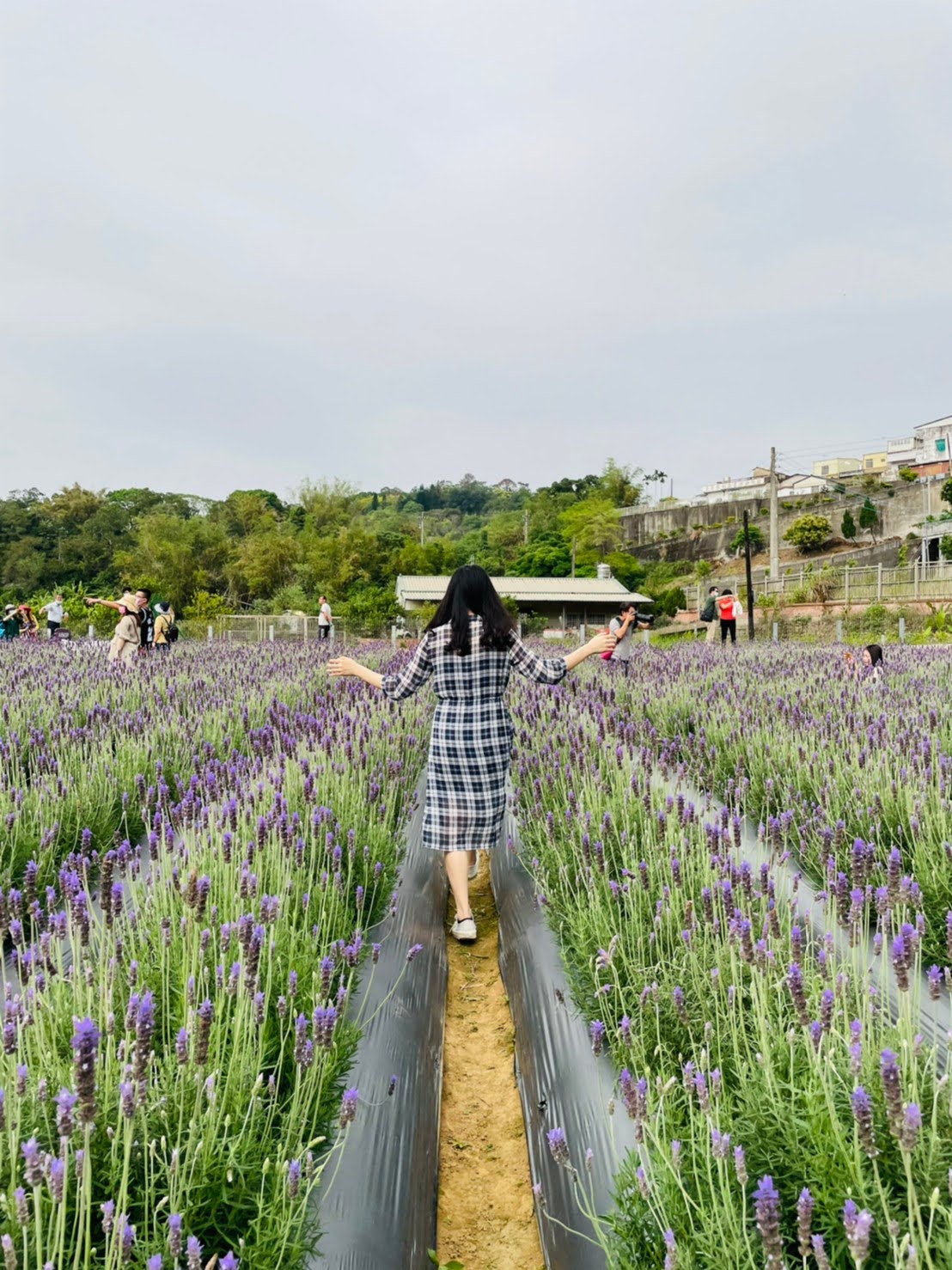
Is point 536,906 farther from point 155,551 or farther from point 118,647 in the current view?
point 155,551

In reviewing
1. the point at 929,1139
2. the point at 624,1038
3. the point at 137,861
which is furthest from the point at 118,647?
the point at 929,1139

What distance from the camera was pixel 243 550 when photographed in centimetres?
5366

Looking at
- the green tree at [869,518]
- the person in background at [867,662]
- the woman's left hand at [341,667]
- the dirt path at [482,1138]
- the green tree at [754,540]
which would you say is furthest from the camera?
the green tree at [754,540]

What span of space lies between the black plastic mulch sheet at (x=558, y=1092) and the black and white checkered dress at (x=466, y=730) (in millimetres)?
431

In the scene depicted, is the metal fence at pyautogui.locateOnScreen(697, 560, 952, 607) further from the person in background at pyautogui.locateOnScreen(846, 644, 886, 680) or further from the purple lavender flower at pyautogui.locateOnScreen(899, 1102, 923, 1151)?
the purple lavender flower at pyautogui.locateOnScreen(899, 1102, 923, 1151)

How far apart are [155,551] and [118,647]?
44.8m

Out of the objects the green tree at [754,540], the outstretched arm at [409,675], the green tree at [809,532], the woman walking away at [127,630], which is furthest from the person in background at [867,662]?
the green tree at [754,540]

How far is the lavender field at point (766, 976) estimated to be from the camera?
1.32 meters

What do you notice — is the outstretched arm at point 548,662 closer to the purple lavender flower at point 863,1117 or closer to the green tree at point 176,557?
the purple lavender flower at point 863,1117

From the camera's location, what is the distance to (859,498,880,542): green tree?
176ft

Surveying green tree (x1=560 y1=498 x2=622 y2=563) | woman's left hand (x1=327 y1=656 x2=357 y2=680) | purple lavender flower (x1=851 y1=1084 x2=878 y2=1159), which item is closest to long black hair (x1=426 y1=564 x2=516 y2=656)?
woman's left hand (x1=327 y1=656 x2=357 y2=680)

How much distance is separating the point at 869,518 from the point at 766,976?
190ft

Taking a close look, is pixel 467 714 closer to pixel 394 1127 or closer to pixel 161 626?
pixel 394 1127

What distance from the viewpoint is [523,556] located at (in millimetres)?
65188
